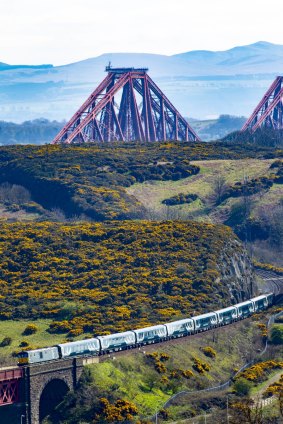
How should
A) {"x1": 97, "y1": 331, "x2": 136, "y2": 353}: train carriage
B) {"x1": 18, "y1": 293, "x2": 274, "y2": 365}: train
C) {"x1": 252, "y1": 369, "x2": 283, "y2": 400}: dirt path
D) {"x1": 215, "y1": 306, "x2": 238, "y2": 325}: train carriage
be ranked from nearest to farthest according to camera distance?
1. {"x1": 18, "y1": 293, "x2": 274, "y2": 365}: train
2. {"x1": 252, "y1": 369, "x2": 283, "y2": 400}: dirt path
3. {"x1": 97, "y1": 331, "x2": 136, "y2": 353}: train carriage
4. {"x1": 215, "y1": 306, "x2": 238, "y2": 325}: train carriage

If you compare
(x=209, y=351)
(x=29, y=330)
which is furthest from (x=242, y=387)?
(x=29, y=330)

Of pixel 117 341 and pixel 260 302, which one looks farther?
pixel 260 302

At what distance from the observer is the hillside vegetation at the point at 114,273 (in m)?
108

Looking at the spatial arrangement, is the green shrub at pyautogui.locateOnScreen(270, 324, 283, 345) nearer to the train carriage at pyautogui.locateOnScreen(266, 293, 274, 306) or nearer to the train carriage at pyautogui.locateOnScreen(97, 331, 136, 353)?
the train carriage at pyautogui.locateOnScreen(266, 293, 274, 306)

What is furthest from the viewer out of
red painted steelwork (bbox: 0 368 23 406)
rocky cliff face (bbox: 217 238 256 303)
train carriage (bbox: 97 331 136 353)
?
rocky cliff face (bbox: 217 238 256 303)

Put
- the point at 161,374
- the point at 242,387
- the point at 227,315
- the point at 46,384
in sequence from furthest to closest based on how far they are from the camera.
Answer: the point at 227,315 → the point at 161,374 → the point at 242,387 → the point at 46,384

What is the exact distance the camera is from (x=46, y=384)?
289 feet

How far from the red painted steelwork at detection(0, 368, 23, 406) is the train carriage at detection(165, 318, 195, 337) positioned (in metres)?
19.0

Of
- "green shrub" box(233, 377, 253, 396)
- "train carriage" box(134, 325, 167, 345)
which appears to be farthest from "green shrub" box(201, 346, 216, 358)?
"green shrub" box(233, 377, 253, 396)

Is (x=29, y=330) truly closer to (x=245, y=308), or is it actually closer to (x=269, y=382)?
(x=269, y=382)

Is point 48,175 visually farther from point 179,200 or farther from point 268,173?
point 268,173

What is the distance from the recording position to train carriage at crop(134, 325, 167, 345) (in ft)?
323

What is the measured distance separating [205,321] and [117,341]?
14029 millimetres

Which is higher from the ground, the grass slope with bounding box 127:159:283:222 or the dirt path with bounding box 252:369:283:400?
the grass slope with bounding box 127:159:283:222
